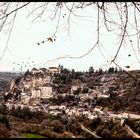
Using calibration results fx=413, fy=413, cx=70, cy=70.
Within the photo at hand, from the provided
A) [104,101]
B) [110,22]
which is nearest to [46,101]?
[104,101]

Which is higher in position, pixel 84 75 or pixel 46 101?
pixel 84 75

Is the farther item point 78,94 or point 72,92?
point 72,92

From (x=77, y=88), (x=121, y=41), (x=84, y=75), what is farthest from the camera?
(x=84, y=75)

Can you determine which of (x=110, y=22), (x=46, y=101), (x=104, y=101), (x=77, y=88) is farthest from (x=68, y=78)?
(x=110, y=22)

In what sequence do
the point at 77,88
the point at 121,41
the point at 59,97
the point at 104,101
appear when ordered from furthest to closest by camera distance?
the point at 77,88 < the point at 59,97 < the point at 104,101 < the point at 121,41

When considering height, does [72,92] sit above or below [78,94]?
above

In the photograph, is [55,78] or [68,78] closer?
[55,78]

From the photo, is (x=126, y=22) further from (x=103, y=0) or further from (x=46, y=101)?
(x=46, y=101)

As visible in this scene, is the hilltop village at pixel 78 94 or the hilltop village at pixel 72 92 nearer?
the hilltop village at pixel 78 94

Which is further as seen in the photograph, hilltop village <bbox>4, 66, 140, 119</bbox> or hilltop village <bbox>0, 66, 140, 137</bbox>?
hilltop village <bbox>4, 66, 140, 119</bbox>
